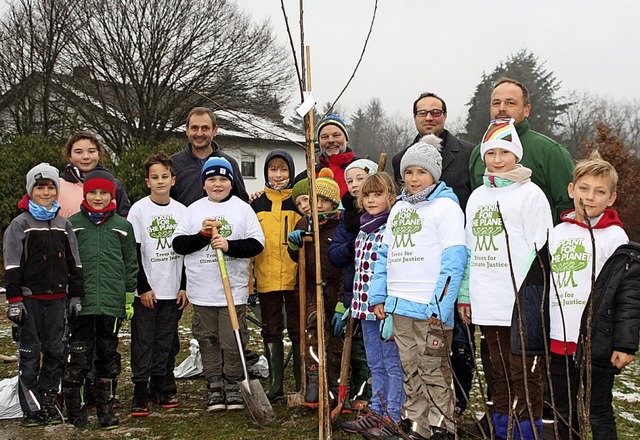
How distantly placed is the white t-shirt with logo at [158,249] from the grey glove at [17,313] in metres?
0.83

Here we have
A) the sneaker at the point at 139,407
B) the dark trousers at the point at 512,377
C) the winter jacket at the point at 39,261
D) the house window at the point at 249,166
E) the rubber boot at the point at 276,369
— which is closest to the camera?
the dark trousers at the point at 512,377

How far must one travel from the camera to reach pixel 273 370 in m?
4.93

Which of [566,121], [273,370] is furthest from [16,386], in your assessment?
[566,121]

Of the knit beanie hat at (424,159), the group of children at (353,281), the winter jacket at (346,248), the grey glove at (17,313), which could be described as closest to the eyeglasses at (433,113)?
the group of children at (353,281)

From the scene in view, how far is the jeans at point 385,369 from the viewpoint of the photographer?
160 inches

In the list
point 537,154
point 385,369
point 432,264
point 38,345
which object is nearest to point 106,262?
point 38,345

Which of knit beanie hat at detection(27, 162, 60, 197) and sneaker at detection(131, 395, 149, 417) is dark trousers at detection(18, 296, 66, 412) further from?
knit beanie hat at detection(27, 162, 60, 197)

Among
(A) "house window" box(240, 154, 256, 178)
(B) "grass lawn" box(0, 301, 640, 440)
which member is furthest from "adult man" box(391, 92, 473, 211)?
(A) "house window" box(240, 154, 256, 178)

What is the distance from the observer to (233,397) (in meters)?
4.68

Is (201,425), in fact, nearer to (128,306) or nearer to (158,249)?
(128,306)

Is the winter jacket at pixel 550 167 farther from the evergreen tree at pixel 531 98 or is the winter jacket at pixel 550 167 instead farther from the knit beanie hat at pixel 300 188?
the evergreen tree at pixel 531 98

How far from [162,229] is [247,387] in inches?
55.6

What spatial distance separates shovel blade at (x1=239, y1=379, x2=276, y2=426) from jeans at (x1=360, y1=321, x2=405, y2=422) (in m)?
0.74

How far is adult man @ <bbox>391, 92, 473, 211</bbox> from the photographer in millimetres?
4473
